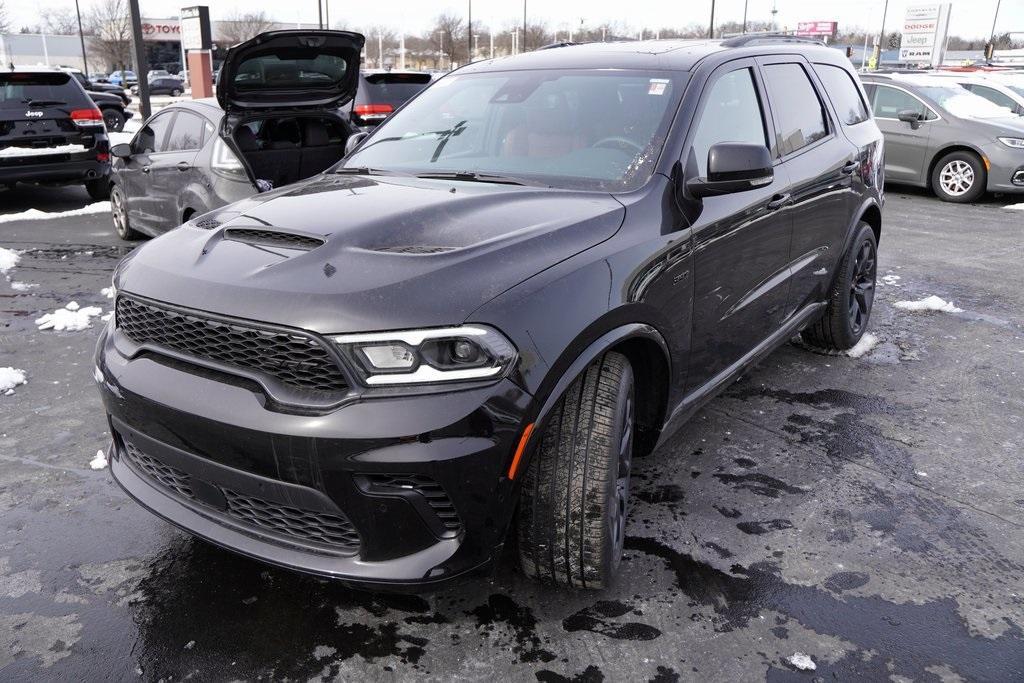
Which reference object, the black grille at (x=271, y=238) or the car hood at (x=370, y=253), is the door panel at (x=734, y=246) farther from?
the black grille at (x=271, y=238)

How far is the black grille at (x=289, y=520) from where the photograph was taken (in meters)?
2.31

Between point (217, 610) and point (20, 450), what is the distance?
1.76m

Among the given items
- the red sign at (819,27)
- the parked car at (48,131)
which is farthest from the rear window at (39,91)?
the red sign at (819,27)

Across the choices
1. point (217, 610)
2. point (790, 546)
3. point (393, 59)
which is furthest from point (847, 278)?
point (393, 59)

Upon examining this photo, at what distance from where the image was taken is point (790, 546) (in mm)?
3088

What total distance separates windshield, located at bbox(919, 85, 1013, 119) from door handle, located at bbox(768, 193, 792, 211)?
32.0 feet

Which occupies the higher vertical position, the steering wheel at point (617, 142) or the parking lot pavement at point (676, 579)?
the steering wheel at point (617, 142)

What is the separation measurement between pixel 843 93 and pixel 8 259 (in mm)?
7047

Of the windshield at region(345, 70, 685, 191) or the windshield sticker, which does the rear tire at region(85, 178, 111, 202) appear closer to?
the windshield at region(345, 70, 685, 191)

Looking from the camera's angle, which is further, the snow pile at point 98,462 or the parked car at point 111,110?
the parked car at point 111,110

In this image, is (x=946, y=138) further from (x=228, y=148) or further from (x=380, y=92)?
(x=228, y=148)

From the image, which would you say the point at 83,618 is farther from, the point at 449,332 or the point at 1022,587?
the point at 1022,587

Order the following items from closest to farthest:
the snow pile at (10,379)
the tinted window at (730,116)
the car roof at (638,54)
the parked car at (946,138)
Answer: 1. the tinted window at (730,116)
2. the car roof at (638,54)
3. the snow pile at (10,379)
4. the parked car at (946,138)

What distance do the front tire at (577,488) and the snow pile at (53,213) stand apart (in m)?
9.41
